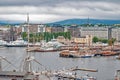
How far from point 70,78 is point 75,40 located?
4117 centimetres

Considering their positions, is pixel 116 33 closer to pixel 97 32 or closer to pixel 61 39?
pixel 97 32

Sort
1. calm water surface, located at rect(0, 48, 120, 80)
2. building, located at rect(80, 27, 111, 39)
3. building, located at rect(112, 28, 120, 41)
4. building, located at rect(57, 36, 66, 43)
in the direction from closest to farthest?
1. calm water surface, located at rect(0, 48, 120, 80)
2. building, located at rect(57, 36, 66, 43)
3. building, located at rect(112, 28, 120, 41)
4. building, located at rect(80, 27, 111, 39)

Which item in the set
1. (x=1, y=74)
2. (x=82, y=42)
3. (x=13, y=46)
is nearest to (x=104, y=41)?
(x=82, y=42)

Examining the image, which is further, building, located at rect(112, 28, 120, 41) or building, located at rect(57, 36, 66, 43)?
building, located at rect(112, 28, 120, 41)

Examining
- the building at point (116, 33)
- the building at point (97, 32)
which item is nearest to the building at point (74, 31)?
the building at point (97, 32)

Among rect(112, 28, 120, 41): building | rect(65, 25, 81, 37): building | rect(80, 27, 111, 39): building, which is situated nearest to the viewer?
rect(112, 28, 120, 41): building

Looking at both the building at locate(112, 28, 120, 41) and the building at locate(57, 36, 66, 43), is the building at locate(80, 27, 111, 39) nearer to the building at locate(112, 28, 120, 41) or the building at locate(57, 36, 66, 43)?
the building at locate(112, 28, 120, 41)

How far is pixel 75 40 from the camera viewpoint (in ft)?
197

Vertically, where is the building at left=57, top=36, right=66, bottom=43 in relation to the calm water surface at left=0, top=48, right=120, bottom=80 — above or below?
below

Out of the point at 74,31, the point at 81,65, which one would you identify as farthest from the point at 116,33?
the point at 81,65

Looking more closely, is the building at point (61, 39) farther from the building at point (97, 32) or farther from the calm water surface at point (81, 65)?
Result: the calm water surface at point (81, 65)

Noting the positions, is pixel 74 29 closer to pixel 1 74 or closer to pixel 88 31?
pixel 88 31

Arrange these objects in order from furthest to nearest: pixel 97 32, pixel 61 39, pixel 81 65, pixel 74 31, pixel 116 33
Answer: pixel 74 31 → pixel 97 32 → pixel 116 33 → pixel 61 39 → pixel 81 65

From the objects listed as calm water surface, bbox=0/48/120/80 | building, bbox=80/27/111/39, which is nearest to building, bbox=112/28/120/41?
building, bbox=80/27/111/39
